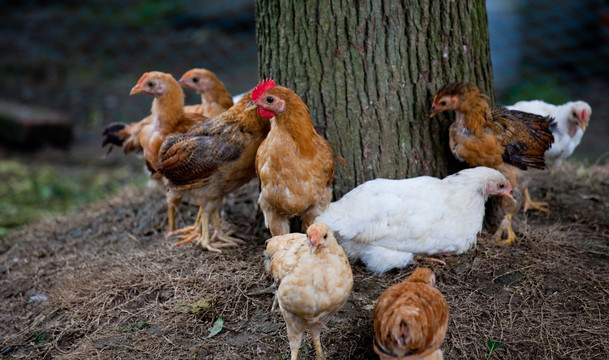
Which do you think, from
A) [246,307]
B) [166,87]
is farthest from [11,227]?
[246,307]

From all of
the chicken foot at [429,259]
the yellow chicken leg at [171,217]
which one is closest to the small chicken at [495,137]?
the chicken foot at [429,259]

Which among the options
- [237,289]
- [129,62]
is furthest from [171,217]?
[129,62]

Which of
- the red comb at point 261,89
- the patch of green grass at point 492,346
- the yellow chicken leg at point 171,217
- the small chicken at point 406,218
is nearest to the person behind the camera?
the patch of green grass at point 492,346

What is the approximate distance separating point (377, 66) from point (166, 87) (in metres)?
1.70

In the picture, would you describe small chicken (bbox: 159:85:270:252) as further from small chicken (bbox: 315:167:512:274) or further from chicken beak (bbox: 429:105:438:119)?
chicken beak (bbox: 429:105:438:119)

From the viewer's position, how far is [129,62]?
11898 millimetres

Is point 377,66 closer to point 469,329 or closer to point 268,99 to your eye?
point 268,99

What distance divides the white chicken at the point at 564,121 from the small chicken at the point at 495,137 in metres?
0.73

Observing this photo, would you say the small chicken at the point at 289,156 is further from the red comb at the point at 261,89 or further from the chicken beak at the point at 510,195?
the chicken beak at the point at 510,195

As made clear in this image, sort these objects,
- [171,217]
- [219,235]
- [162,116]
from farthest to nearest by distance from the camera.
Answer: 1. [171,217]
2. [162,116]
3. [219,235]

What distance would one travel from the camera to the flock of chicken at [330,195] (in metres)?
3.11

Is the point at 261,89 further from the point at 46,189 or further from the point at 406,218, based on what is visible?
the point at 46,189

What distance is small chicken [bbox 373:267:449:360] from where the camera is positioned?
117 inches

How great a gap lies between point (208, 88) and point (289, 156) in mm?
1716
